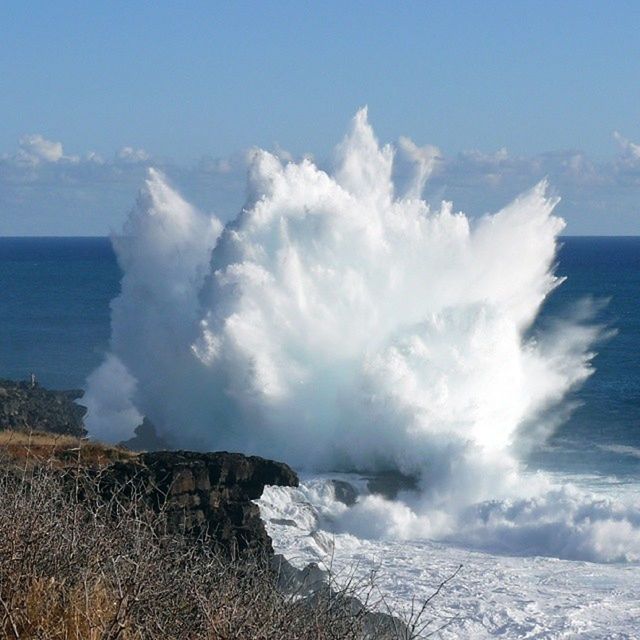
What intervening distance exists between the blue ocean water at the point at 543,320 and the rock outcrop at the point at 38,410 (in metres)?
11.8

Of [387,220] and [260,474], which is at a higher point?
[387,220]

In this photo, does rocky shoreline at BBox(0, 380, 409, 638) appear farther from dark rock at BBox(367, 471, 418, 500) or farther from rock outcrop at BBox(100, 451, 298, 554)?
dark rock at BBox(367, 471, 418, 500)

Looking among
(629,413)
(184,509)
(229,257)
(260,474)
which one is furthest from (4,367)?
(184,509)

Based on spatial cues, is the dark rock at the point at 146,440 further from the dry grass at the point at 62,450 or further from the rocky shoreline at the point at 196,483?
the dry grass at the point at 62,450

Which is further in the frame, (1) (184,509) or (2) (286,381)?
(2) (286,381)

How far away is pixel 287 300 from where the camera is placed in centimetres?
3406

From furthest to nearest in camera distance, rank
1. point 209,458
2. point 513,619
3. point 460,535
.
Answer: point 460,535 < point 209,458 < point 513,619

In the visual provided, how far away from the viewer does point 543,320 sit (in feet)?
244

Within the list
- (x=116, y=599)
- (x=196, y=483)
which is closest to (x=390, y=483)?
(x=196, y=483)

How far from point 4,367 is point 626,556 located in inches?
1569

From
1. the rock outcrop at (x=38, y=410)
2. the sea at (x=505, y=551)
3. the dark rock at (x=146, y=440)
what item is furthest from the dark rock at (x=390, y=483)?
the rock outcrop at (x=38, y=410)

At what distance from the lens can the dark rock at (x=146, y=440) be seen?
33.3 metres

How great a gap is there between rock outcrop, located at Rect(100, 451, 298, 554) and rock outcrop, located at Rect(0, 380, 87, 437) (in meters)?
9.06

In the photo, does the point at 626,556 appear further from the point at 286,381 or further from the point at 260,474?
the point at 286,381
